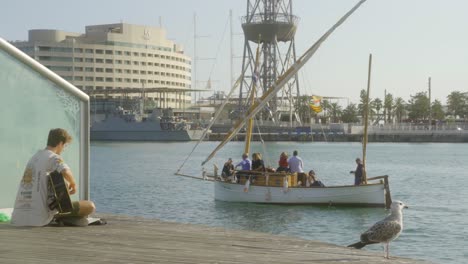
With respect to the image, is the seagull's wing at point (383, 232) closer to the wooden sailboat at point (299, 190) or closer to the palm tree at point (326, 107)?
the wooden sailboat at point (299, 190)

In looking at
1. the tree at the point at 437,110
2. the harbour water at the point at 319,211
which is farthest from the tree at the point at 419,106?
the harbour water at the point at 319,211

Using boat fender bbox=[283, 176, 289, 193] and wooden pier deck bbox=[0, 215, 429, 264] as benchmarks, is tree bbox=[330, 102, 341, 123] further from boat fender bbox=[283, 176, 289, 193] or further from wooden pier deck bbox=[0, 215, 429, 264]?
wooden pier deck bbox=[0, 215, 429, 264]

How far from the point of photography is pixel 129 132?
166m

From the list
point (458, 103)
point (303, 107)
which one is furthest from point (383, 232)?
point (303, 107)

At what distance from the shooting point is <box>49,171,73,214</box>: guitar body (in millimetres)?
10156

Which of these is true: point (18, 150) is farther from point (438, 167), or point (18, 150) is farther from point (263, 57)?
point (263, 57)

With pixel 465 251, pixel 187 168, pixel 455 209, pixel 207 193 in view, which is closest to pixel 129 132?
pixel 187 168

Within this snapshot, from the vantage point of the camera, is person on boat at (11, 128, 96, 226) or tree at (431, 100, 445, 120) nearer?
person on boat at (11, 128, 96, 226)

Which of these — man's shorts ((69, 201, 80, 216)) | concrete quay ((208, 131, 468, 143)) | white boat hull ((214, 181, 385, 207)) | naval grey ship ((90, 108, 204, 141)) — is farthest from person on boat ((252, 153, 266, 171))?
naval grey ship ((90, 108, 204, 141))

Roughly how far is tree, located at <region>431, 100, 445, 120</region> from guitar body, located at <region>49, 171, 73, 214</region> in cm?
17108

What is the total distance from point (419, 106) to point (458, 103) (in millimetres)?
8646

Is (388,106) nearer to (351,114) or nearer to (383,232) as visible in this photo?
(351,114)

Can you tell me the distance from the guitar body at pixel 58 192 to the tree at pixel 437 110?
171078 mm

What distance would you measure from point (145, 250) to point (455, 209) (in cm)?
2838
